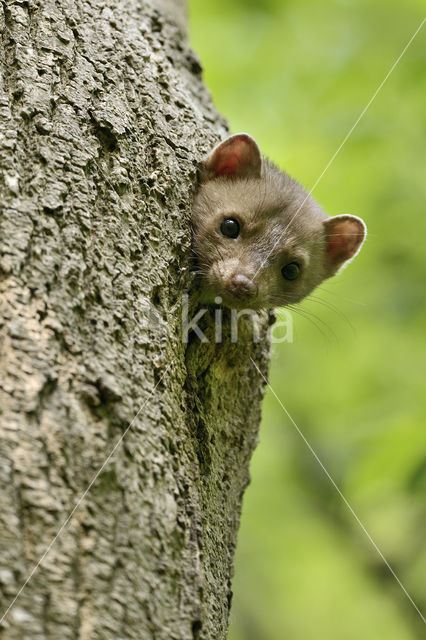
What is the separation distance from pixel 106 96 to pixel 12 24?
52 cm

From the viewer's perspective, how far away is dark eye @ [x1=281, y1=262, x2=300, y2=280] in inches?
180

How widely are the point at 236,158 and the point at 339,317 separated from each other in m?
3.32

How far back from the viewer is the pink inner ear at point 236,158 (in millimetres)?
4121

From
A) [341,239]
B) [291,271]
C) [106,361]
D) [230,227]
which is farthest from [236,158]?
[106,361]

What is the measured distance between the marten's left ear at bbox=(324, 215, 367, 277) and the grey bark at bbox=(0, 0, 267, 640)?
4.49ft

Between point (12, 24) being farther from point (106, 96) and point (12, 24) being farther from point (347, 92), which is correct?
point (347, 92)

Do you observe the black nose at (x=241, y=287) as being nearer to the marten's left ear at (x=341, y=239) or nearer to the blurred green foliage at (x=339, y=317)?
the marten's left ear at (x=341, y=239)

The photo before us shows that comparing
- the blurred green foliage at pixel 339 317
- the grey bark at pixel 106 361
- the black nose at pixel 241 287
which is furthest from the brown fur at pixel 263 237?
the blurred green foliage at pixel 339 317

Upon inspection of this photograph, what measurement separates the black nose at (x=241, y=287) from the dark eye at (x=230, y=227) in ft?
1.05

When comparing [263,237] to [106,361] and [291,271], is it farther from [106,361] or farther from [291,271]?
[106,361]

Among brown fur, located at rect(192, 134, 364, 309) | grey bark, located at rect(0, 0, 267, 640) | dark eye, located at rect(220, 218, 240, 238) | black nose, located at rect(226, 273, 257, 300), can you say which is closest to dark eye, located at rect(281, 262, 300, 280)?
brown fur, located at rect(192, 134, 364, 309)

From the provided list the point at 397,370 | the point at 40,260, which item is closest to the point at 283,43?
the point at 397,370

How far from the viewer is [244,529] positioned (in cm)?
894

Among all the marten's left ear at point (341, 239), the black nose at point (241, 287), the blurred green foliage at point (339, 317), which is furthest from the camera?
the blurred green foliage at point (339, 317)
